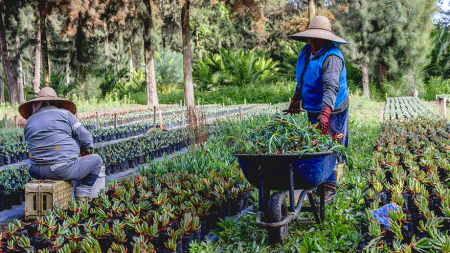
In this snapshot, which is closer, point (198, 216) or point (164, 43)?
point (198, 216)

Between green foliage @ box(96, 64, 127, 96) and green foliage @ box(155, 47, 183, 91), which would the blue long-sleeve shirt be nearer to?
green foliage @ box(96, 64, 127, 96)

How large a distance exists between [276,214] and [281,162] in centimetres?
39

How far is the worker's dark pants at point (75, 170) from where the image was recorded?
→ 387cm

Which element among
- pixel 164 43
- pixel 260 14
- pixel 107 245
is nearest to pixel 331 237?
pixel 107 245

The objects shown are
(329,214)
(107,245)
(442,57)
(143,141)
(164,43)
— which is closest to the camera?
(107,245)

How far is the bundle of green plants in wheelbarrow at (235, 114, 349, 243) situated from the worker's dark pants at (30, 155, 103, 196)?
1836 mm

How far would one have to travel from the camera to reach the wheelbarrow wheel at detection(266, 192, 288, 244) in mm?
2887

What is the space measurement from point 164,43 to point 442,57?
25.1 metres

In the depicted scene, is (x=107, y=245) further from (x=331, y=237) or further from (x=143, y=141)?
(x=143, y=141)

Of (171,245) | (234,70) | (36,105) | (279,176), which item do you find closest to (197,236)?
(171,245)

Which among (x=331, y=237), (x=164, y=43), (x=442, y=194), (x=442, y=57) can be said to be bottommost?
Result: (x=331, y=237)

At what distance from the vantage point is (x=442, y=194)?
10.3ft

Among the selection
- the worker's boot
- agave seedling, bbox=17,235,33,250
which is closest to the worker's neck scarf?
agave seedling, bbox=17,235,33,250

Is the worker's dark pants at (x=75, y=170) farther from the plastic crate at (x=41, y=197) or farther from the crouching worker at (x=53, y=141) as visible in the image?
the plastic crate at (x=41, y=197)
